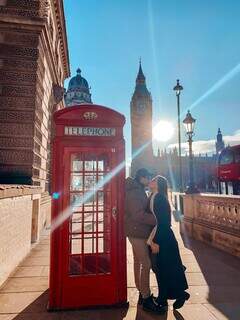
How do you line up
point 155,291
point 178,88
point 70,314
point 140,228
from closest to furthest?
point 70,314, point 140,228, point 155,291, point 178,88

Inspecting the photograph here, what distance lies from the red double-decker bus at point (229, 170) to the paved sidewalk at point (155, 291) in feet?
36.5

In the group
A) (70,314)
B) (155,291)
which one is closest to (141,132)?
(155,291)

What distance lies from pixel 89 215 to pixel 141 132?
3407 inches

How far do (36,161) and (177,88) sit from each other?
1164 cm

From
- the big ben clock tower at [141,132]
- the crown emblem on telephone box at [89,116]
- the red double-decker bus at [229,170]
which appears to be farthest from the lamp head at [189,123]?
the big ben clock tower at [141,132]

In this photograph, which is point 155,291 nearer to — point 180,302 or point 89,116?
point 180,302

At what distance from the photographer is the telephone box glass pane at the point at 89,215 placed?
14.9ft

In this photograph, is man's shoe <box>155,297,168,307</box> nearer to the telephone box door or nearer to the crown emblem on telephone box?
the telephone box door

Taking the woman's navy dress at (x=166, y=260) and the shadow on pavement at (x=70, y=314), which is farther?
the woman's navy dress at (x=166, y=260)

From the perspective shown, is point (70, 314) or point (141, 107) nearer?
point (70, 314)

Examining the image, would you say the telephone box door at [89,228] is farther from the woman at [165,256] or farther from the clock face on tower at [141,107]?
the clock face on tower at [141,107]

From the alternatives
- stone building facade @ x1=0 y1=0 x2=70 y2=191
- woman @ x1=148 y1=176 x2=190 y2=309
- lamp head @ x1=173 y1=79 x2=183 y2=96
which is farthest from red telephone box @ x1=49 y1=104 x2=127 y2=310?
lamp head @ x1=173 y1=79 x2=183 y2=96

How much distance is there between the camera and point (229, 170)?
60.3 feet

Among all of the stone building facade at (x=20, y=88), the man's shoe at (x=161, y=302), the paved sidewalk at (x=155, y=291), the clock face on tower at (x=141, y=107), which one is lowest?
the paved sidewalk at (x=155, y=291)
